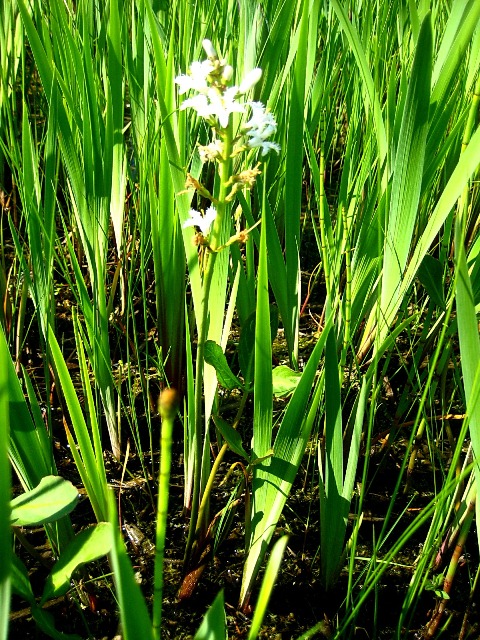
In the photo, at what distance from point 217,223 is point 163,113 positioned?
0.27 metres

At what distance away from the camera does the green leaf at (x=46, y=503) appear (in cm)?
71

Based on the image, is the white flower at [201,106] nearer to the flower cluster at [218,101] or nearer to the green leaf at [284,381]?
the flower cluster at [218,101]

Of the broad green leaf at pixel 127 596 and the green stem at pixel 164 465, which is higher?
the green stem at pixel 164 465

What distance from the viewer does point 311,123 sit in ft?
4.26

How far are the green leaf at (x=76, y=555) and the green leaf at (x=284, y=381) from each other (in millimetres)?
339

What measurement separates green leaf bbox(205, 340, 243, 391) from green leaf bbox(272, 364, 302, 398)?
0.06m

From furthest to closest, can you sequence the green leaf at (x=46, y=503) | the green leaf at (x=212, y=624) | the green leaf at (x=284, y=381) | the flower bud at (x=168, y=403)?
the green leaf at (x=284, y=381), the green leaf at (x=46, y=503), the green leaf at (x=212, y=624), the flower bud at (x=168, y=403)

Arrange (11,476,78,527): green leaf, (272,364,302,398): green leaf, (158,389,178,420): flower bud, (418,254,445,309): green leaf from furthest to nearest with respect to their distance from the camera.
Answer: (418,254,445,309): green leaf < (272,364,302,398): green leaf < (11,476,78,527): green leaf < (158,389,178,420): flower bud

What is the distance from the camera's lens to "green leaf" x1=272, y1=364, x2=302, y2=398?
955 mm

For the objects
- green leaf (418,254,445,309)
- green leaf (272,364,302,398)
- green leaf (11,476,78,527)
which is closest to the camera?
green leaf (11,476,78,527)

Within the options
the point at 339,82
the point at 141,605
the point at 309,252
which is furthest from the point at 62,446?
the point at 339,82

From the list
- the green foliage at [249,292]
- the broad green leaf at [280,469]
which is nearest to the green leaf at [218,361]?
the green foliage at [249,292]

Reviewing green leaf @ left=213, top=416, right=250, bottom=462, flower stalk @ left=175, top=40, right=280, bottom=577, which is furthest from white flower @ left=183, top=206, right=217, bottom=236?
green leaf @ left=213, top=416, right=250, bottom=462

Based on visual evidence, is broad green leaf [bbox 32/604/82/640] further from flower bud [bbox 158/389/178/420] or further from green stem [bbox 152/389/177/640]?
flower bud [bbox 158/389/178/420]
